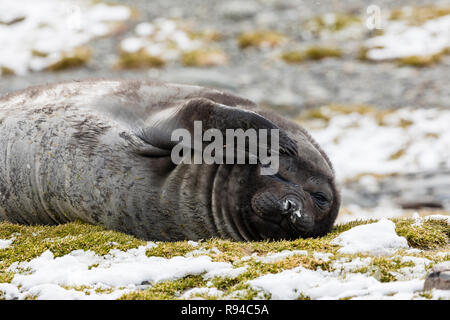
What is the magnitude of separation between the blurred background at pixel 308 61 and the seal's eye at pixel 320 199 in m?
7.24

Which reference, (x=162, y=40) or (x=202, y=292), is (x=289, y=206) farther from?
(x=162, y=40)

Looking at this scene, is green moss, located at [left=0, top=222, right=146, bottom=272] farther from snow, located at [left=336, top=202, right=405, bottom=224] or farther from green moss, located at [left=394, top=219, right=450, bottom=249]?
snow, located at [left=336, top=202, right=405, bottom=224]

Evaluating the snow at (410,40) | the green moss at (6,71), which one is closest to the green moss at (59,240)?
the green moss at (6,71)

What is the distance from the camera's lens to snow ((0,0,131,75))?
2625cm

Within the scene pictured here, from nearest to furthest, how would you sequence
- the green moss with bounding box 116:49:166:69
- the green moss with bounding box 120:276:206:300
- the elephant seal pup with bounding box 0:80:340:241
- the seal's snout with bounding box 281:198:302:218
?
the green moss with bounding box 120:276:206:300 → the seal's snout with bounding box 281:198:302:218 → the elephant seal pup with bounding box 0:80:340:241 → the green moss with bounding box 116:49:166:69

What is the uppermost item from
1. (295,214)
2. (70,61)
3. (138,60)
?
(138,60)

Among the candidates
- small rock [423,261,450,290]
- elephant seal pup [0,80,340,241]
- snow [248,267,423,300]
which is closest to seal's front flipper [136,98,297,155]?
elephant seal pup [0,80,340,241]

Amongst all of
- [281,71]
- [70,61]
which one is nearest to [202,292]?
[281,71]

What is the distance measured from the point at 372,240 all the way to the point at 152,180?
8.08 feet

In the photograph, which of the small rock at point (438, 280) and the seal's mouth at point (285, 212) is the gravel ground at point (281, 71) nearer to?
the seal's mouth at point (285, 212)

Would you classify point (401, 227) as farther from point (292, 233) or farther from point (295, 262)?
point (295, 262)

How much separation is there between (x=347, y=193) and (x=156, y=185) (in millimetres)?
8882

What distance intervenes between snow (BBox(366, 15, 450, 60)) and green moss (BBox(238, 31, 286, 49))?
3.75 meters

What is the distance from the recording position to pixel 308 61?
2561cm
